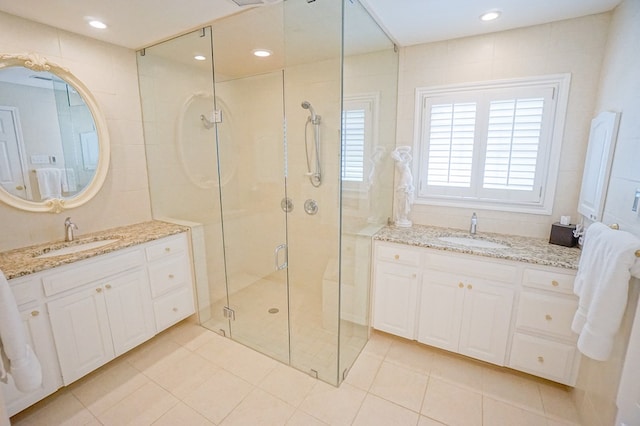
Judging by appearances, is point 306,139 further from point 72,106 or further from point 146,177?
point 72,106

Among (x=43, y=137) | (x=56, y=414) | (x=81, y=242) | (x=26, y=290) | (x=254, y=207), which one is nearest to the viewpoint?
(x=26, y=290)

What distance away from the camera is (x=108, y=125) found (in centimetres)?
233

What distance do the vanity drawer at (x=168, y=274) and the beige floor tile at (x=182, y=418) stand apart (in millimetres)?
920

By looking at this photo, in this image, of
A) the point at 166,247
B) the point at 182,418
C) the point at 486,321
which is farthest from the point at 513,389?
the point at 166,247

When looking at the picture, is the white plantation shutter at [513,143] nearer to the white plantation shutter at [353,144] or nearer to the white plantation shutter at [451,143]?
the white plantation shutter at [451,143]

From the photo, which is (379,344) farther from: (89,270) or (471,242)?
(89,270)

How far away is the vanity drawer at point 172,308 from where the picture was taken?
2.30 meters

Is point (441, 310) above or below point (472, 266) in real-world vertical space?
below

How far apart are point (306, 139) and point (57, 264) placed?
1.82 metres

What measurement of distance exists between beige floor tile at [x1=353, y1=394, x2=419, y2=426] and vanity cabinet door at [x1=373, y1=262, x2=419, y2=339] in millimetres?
593

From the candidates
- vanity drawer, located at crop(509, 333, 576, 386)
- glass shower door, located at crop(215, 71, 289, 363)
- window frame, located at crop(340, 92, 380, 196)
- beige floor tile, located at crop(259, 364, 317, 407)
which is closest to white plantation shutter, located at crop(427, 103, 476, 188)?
window frame, located at crop(340, 92, 380, 196)

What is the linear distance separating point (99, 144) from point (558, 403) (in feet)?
12.7

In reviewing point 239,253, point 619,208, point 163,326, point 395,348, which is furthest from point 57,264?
point 619,208

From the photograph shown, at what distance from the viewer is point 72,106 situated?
212 cm
